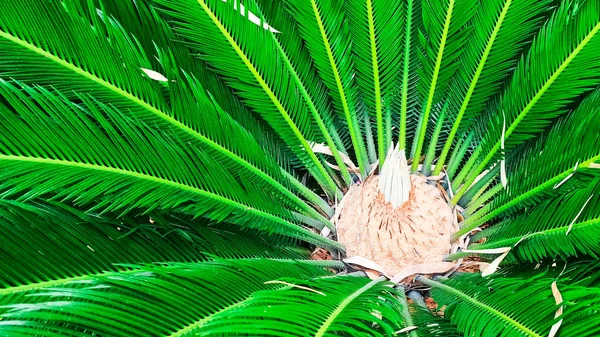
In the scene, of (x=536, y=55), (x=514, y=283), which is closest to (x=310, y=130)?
(x=536, y=55)

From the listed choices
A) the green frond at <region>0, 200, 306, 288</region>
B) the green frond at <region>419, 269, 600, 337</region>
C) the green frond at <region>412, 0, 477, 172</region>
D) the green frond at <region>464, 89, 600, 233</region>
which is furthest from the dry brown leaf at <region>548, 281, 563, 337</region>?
the green frond at <region>412, 0, 477, 172</region>

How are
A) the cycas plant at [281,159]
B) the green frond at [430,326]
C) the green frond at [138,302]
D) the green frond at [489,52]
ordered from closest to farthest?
the green frond at [138,302]
the cycas plant at [281,159]
the green frond at [430,326]
the green frond at [489,52]

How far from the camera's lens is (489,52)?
1.66 m

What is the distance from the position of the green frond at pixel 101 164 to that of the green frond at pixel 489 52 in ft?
2.56

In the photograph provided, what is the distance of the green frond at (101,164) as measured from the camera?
44.3 inches

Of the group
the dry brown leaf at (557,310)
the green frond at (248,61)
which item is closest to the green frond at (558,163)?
the dry brown leaf at (557,310)

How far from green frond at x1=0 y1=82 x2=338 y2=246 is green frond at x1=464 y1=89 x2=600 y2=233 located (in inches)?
27.8

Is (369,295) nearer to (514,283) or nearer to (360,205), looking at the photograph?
(514,283)

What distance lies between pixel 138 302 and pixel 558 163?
1.02 metres

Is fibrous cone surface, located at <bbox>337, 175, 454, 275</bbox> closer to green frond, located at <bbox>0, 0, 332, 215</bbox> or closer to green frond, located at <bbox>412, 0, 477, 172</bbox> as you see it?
green frond, located at <bbox>412, 0, 477, 172</bbox>

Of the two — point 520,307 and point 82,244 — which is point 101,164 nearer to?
point 82,244

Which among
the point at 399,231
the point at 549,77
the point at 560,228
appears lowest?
the point at 560,228

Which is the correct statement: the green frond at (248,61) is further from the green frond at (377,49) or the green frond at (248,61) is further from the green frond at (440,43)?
the green frond at (440,43)

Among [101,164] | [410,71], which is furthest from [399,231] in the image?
[101,164]
